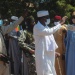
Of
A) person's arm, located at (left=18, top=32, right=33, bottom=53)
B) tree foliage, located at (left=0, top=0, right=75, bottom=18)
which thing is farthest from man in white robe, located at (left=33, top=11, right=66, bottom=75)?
tree foliage, located at (left=0, top=0, right=75, bottom=18)

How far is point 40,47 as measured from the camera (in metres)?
7.32

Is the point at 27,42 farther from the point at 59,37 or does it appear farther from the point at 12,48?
the point at 12,48

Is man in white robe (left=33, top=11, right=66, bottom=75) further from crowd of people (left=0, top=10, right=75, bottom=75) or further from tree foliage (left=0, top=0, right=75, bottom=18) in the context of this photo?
tree foliage (left=0, top=0, right=75, bottom=18)

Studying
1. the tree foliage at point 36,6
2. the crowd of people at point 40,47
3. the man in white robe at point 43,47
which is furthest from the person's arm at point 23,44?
the tree foliage at point 36,6

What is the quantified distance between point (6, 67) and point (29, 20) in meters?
1.35

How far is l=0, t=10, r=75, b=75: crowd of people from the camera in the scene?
23.9 ft

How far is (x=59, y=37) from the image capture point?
8.16m

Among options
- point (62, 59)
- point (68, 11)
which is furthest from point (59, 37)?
point (68, 11)

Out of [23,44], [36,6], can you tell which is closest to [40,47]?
[23,44]

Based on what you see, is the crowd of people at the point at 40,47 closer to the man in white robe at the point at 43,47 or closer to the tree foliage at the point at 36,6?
the man in white robe at the point at 43,47

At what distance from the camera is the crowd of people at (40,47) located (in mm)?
7285

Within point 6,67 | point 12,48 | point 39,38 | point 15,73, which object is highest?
point 39,38

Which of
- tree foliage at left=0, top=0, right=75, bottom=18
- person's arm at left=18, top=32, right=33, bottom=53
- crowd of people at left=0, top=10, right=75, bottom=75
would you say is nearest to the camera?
crowd of people at left=0, top=10, right=75, bottom=75

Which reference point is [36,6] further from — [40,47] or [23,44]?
[40,47]
